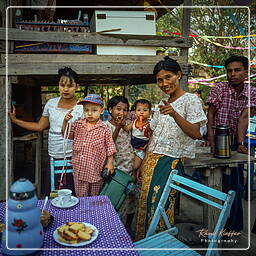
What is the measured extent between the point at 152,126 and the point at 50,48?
1.83 m

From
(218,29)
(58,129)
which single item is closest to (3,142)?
(58,129)

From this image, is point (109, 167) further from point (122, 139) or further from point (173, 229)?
point (173, 229)

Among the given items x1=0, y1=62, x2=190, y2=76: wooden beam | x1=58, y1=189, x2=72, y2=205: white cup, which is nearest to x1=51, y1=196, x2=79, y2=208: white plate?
x1=58, y1=189, x2=72, y2=205: white cup

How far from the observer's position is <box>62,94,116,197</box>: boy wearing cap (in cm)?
239

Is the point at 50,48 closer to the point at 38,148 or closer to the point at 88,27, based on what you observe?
the point at 88,27

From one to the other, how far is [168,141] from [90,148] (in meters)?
0.76

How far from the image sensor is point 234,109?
3.04 meters

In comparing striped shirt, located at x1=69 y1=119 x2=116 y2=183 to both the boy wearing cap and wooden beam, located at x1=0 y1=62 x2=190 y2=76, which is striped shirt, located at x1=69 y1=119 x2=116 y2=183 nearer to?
the boy wearing cap

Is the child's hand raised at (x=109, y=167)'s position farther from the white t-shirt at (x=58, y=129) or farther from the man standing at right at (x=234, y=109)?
the man standing at right at (x=234, y=109)

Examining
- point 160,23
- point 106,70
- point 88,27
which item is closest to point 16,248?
point 106,70

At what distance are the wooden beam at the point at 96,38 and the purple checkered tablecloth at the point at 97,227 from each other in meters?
2.22

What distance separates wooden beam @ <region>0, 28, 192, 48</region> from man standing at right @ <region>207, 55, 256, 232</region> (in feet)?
3.04

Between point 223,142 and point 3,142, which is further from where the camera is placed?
point 3,142

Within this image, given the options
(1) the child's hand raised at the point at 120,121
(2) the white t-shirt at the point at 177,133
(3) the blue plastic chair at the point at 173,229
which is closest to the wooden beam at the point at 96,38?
(1) the child's hand raised at the point at 120,121
